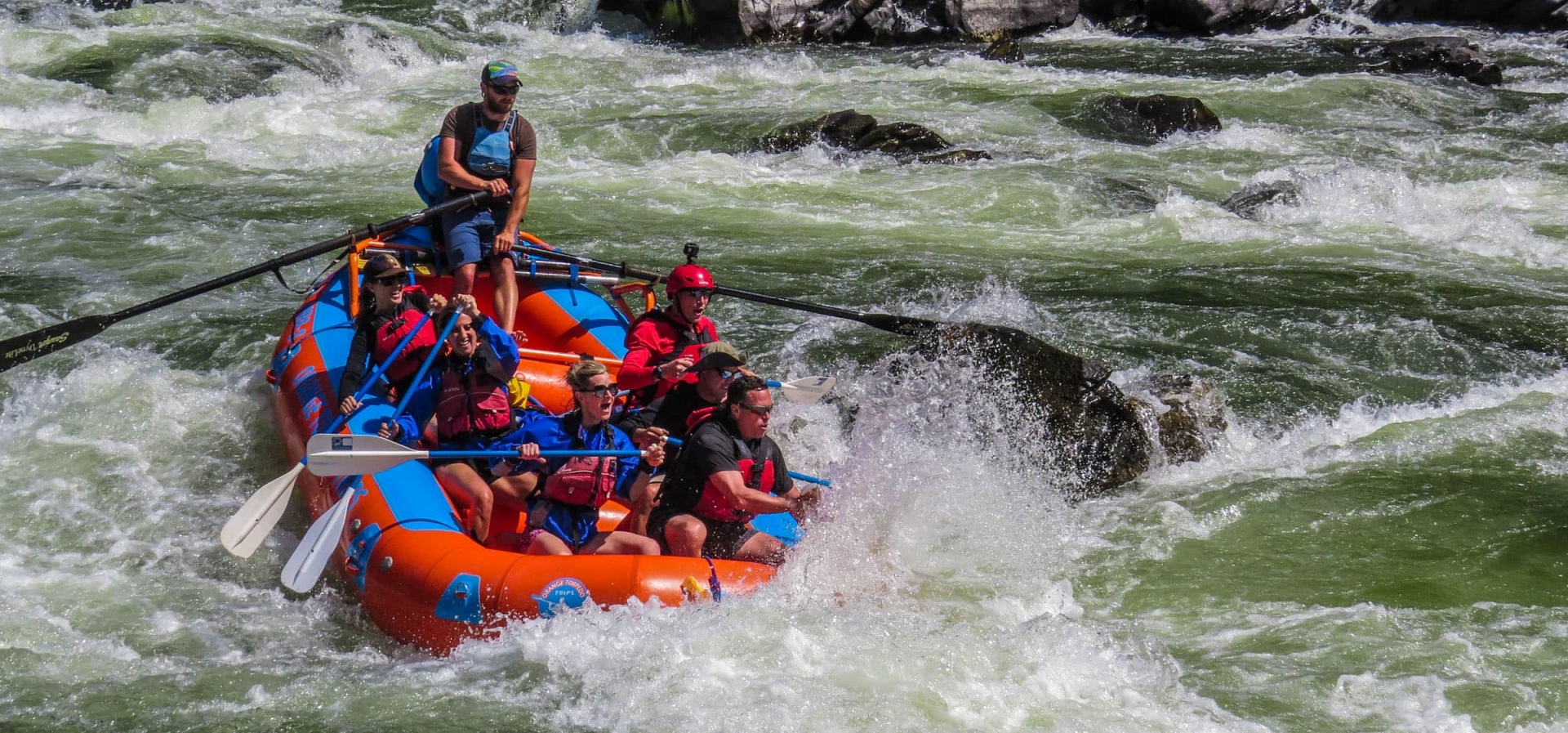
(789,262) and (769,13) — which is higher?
(769,13)

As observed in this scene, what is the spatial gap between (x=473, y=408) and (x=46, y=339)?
7.91 ft

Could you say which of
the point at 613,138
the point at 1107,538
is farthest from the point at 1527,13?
the point at 1107,538

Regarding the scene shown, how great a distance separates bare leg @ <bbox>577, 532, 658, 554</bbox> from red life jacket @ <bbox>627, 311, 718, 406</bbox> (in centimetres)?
87

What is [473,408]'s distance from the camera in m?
5.38

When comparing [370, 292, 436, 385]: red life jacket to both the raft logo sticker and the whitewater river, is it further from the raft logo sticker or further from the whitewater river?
the raft logo sticker

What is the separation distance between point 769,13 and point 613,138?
5809mm

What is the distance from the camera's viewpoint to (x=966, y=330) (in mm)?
6922

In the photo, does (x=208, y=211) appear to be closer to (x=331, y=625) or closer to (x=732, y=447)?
(x=331, y=625)

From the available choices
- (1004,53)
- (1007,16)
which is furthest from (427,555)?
(1007,16)

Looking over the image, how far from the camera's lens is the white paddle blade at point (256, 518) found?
16.7 ft

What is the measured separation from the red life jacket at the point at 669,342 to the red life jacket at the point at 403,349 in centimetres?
89

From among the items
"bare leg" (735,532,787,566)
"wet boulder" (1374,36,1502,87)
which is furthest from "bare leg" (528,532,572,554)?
"wet boulder" (1374,36,1502,87)

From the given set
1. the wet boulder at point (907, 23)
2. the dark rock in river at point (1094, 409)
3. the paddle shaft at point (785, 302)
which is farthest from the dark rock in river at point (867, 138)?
the wet boulder at point (907, 23)

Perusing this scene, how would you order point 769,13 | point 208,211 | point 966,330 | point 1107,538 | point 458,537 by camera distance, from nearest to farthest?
1. point 458,537
2. point 1107,538
3. point 966,330
4. point 208,211
5. point 769,13
